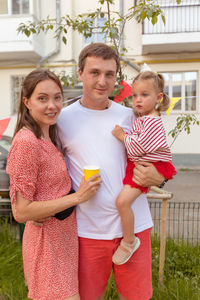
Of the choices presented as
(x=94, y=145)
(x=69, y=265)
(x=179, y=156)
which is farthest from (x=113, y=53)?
(x=179, y=156)

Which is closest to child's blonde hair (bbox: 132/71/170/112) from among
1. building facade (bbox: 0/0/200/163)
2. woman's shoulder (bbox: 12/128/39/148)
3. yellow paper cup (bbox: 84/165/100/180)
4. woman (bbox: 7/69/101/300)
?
woman (bbox: 7/69/101/300)

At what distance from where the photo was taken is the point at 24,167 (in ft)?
4.61

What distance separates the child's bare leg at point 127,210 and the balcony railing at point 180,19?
9311mm

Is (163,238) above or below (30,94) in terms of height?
below

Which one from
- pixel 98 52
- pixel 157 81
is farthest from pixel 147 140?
pixel 98 52

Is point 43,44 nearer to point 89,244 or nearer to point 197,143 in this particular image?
point 197,143

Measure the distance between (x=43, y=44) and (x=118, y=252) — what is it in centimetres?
1033

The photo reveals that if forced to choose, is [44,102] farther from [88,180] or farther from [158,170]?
[158,170]

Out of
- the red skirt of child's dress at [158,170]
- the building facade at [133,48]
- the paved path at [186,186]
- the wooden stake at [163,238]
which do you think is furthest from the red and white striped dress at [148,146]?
the building facade at [133,48]

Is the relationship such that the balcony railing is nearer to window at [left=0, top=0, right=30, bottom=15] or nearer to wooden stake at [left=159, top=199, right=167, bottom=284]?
window at [left=0, top=0, right=30, bottom=15]

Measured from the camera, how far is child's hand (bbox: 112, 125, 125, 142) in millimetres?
1679

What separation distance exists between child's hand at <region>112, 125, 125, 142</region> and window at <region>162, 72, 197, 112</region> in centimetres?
940

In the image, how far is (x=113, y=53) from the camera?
5.55 ft

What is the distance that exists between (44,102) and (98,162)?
45 cm
